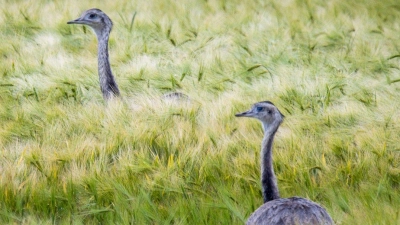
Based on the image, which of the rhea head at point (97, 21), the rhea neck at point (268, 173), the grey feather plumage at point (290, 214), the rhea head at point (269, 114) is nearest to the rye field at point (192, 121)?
the rhea neck at point (268, 173)

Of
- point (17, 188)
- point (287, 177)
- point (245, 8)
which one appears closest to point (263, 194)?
point (287, 177)

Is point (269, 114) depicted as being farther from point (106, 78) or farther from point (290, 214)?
point (106, 78)

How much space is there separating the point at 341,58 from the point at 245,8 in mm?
2265

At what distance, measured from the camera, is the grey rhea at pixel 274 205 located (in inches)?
127

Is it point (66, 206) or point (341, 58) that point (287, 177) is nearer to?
point (66, 206)

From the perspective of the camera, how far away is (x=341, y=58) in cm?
717

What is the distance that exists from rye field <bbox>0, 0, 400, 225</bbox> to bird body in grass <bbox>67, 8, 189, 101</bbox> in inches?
5.2

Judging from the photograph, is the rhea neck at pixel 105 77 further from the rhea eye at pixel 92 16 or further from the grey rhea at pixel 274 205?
the grey rhea at pixel 274 205

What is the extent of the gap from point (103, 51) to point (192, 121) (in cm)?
111

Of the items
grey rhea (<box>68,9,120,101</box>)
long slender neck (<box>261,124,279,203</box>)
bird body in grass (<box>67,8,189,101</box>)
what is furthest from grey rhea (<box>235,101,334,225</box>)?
grey rhea (<box>68,9,120,101</box>)

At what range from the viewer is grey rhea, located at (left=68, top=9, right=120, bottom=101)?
5555mm

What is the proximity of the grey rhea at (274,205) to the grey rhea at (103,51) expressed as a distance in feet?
6.21

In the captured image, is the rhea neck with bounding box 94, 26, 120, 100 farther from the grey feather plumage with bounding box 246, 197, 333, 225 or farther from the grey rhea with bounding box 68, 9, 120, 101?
the grey feather plumage with bounding box 246, 197, 333, 225

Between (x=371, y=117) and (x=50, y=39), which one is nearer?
(x=371, y=117)
